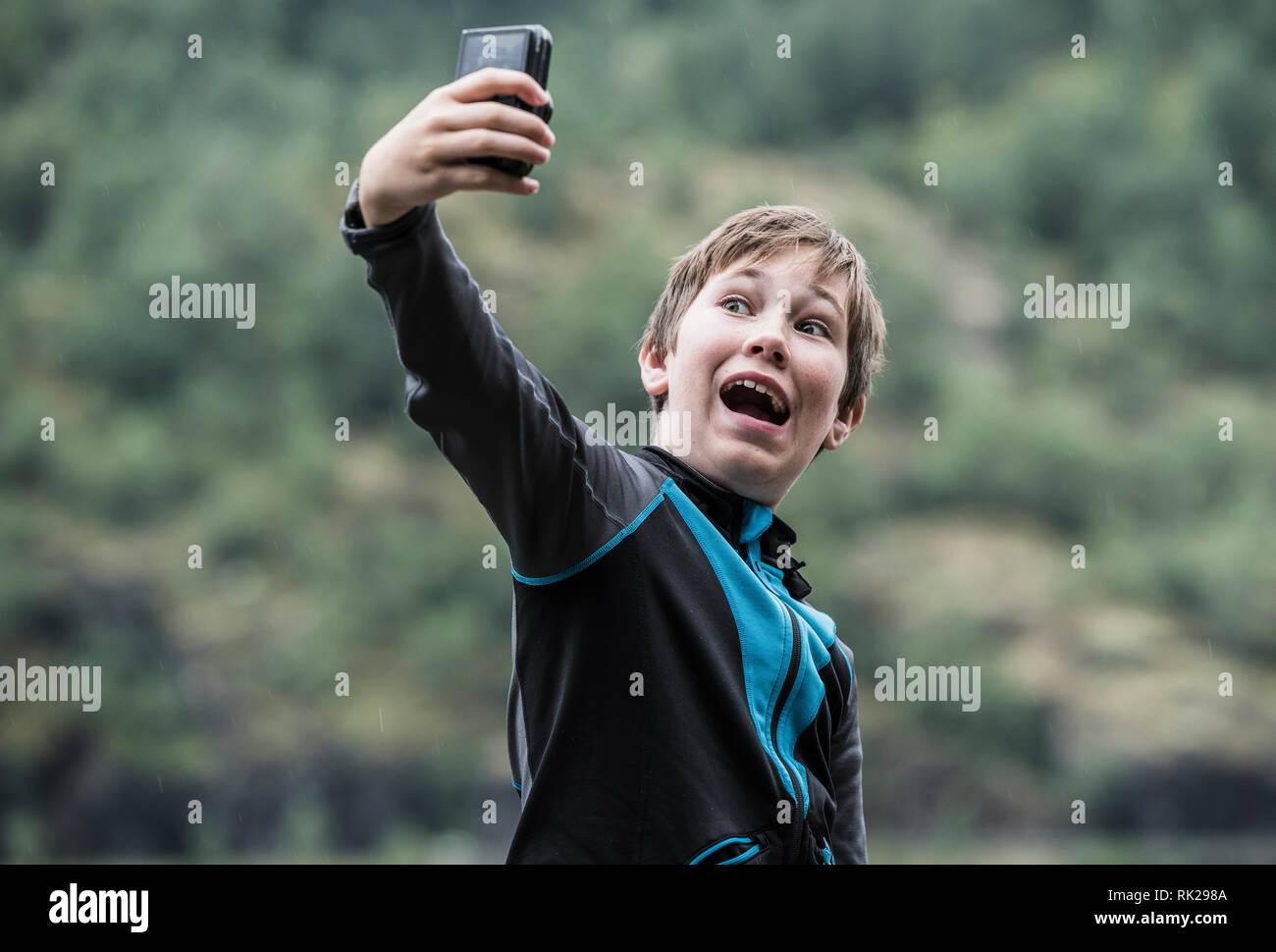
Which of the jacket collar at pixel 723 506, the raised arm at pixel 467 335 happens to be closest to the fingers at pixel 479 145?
the raised arm at pixel 467 335

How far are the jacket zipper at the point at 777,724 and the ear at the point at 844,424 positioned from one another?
0.39 metres

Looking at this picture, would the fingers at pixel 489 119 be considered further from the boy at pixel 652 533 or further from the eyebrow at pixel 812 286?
the eyebrow at pixel 812 286

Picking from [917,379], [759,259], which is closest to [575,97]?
[917,379]

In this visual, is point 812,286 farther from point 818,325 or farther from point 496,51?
point 496,51

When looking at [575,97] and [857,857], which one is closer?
[857,857]

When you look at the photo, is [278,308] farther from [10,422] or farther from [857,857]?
[857,857]

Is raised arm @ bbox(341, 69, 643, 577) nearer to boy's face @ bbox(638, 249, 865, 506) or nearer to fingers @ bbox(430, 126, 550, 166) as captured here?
fingers @ bbox(430, 126, 550, 166)

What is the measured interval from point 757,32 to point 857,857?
27120mm

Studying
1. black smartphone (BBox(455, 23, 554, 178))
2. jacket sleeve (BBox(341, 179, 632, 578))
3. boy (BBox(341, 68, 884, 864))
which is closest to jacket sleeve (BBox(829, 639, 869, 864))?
boy (BBox(341, 68, 884, 864))

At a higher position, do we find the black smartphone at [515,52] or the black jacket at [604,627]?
the black smartphone at [515,52]

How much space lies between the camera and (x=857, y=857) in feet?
5.98

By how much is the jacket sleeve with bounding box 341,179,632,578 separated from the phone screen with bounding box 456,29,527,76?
0.13 meters

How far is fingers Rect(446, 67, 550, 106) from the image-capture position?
1.20 m

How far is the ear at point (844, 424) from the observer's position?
1952 millimetres
